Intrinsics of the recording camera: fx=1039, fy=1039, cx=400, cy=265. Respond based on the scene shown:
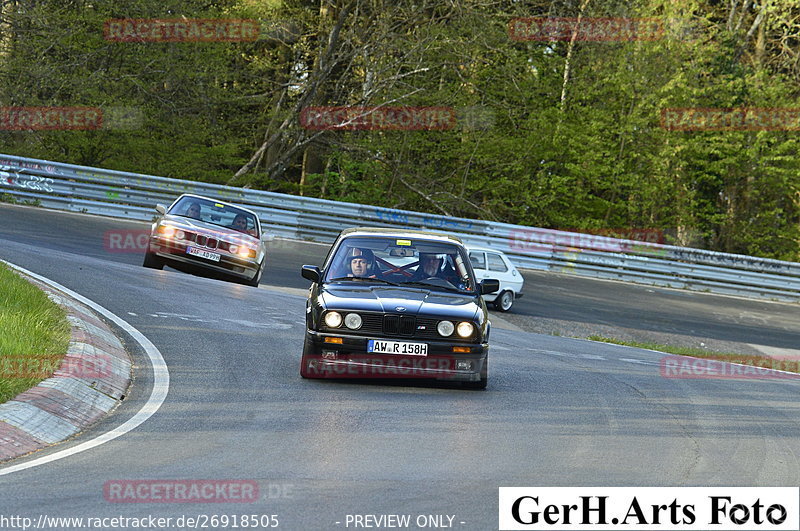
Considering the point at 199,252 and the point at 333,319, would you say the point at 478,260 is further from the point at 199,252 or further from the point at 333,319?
the point at 333,319

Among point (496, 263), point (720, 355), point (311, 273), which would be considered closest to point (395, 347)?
point (311, 273)

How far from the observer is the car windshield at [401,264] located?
10.6 metres

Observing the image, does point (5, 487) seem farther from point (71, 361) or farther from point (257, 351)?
point (257, 351)

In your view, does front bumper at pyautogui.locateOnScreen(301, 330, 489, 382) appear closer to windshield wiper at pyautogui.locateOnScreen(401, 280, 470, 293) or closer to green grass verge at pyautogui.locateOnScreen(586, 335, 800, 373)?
windshield wiper at pyautogui.locateOnScreen(401, 280, 470, 293)

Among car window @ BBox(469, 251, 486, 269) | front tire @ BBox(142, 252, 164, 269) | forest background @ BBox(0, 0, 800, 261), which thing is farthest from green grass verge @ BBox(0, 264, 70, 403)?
forest background @ BBox(0, 0, 800, 261)

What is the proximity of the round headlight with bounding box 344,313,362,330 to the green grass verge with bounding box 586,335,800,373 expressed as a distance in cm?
938

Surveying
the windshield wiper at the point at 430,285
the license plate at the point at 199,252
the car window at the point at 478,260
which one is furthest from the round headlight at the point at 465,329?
the car window at the point at 478,260

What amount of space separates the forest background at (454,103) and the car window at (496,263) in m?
10.2

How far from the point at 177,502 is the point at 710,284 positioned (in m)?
24.6

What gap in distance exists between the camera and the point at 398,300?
992 centimetres

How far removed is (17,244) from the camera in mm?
19156

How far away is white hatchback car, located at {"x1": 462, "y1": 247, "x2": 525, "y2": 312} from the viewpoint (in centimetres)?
2233

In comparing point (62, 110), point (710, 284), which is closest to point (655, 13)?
point (710, 284)

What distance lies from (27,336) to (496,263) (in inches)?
587
